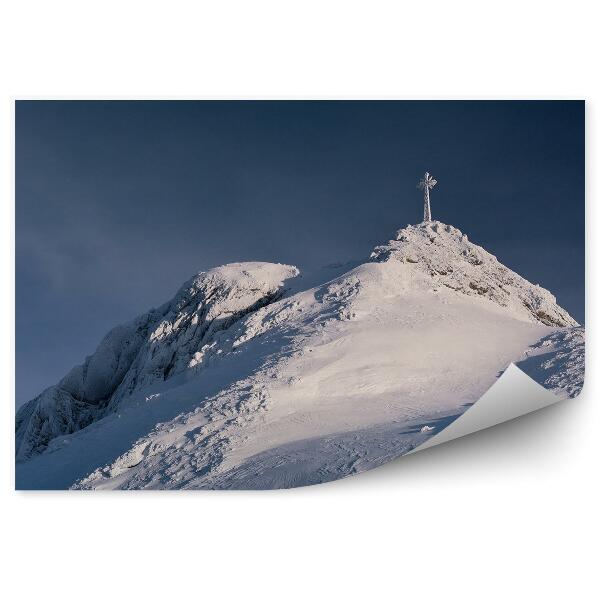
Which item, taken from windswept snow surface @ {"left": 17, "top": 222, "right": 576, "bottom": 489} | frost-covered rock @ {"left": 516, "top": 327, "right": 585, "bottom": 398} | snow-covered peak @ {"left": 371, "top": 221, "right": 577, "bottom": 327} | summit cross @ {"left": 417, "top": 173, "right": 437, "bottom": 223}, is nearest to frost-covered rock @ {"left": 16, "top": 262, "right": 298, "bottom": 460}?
windswept snow surface @ {"left": 17, "top": 222, "right": 576, "bottom": 489}

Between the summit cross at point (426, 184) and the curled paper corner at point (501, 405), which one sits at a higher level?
the summit cross at point (426, 184)

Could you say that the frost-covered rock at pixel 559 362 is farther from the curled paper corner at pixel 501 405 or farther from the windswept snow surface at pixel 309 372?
the windswept snow surface at pixel 309 372

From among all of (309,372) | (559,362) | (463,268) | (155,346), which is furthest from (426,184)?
(155,346)

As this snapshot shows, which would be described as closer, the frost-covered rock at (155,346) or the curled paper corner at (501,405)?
the curled paper corner at (501,405)

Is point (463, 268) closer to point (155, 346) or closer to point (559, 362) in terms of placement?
point (559, 362)

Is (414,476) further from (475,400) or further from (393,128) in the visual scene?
(393,128)

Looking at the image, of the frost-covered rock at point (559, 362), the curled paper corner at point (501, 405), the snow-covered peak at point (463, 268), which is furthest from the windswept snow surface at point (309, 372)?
the frost-covered rock at point (559, 362)

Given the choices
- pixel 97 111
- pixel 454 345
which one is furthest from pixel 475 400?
pixel 97 111
